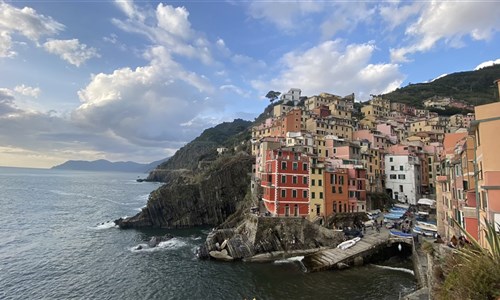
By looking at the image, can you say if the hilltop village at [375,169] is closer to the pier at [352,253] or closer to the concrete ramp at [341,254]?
the pier at [352,253]

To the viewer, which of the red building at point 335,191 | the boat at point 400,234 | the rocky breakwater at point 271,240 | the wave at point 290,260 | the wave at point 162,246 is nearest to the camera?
the wave at point 290,260

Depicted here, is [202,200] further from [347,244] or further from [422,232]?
[422,232]

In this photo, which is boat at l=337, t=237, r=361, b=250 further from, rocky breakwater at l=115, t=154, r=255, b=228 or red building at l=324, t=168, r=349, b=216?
rocky breakwater at l=115, t=154, r=255, b=228

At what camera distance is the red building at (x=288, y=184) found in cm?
4962

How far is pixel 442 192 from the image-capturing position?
4256 centimetres

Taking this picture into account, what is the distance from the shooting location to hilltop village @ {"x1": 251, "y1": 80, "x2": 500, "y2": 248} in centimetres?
2378

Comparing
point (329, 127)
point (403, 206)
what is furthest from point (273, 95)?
point (403, 206)

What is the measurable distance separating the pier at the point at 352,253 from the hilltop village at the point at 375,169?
727 cm

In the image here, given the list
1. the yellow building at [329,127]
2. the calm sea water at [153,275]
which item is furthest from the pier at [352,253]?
the yellow building at [329,127]

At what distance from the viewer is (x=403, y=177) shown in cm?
6706

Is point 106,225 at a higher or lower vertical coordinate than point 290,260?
lower

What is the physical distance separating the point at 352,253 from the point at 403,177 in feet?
118

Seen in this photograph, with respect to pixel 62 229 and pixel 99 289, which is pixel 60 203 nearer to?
pixel 62 229

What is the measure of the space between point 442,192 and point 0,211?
114124mm
